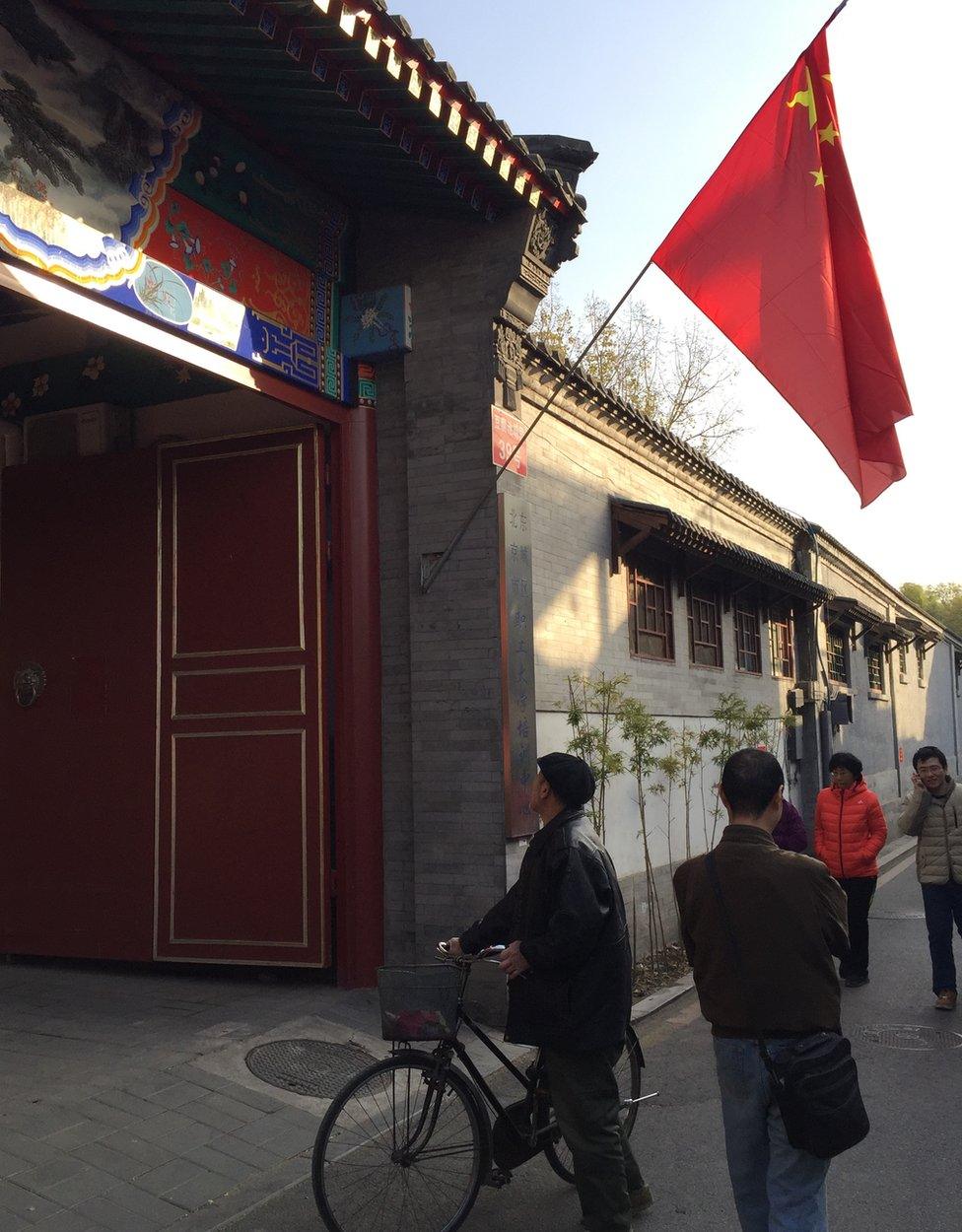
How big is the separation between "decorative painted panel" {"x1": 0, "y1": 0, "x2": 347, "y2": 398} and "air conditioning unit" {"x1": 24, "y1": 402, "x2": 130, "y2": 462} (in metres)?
2.00

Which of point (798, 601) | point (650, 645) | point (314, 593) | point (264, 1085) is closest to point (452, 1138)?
point (264, 1085)

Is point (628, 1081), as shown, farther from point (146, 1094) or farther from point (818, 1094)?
point (146, 1094)

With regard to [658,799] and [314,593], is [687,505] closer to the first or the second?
[658,799]

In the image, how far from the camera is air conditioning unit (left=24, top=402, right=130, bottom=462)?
28.2 feet

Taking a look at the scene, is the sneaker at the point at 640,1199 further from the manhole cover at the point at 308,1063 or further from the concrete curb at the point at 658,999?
the concrete curb at the point at 658,999

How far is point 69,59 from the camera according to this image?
5.77 meters

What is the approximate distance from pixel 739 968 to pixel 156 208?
5.28 m

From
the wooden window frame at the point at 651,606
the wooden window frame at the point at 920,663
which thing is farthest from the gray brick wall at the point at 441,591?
the wooden window frame at the point at 920,663

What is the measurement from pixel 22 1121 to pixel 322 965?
8.70ft

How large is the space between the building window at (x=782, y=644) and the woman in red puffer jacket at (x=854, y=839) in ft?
24.1

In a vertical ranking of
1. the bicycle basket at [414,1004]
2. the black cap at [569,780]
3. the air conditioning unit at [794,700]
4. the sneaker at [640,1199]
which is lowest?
the sneaker at [640,1199]

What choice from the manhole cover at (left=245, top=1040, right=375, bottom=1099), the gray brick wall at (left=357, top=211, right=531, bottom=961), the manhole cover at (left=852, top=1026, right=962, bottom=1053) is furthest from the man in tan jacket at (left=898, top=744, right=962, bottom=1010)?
the manhole cover at (left=245, top=1040, right=375, bottom=1099)

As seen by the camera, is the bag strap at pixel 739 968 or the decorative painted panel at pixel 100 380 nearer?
the bag strap at pixel 739 968

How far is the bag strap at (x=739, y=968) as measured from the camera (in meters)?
3.16
